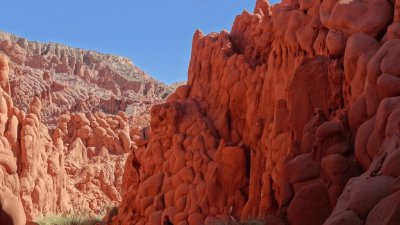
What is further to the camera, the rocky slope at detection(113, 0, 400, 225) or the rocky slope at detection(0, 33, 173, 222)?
the rocky slope at detection(0, 33, 173, 222)

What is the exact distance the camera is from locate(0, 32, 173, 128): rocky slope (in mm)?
53531

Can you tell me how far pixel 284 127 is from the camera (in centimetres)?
1436

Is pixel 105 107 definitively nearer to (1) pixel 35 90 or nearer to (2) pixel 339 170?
(1) pixel 35 90

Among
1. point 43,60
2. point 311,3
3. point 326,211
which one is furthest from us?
point 43,60

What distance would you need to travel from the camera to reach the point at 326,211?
8.98 meters

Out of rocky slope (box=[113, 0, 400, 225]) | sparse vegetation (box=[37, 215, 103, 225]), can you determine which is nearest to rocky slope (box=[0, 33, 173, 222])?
sparse vegetation (box=[37, 215, 103, 225])

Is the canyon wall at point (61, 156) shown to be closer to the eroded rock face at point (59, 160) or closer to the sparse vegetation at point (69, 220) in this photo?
the eroded rock face at point (59, 160)

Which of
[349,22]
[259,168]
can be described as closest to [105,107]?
[259,168]

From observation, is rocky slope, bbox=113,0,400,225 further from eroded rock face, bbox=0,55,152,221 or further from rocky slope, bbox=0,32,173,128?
rocky slope, bbox=0,32,173,128

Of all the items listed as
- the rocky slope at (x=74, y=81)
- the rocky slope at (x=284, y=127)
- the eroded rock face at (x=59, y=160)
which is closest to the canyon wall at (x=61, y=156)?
the eroded rock face at (x=59, y=160)

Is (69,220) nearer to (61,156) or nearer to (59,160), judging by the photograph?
(59,160)

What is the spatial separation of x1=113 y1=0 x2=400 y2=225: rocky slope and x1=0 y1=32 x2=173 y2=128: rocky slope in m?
28.5

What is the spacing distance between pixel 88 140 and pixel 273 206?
91.6ft

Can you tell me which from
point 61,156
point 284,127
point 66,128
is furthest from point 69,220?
point 66,128
